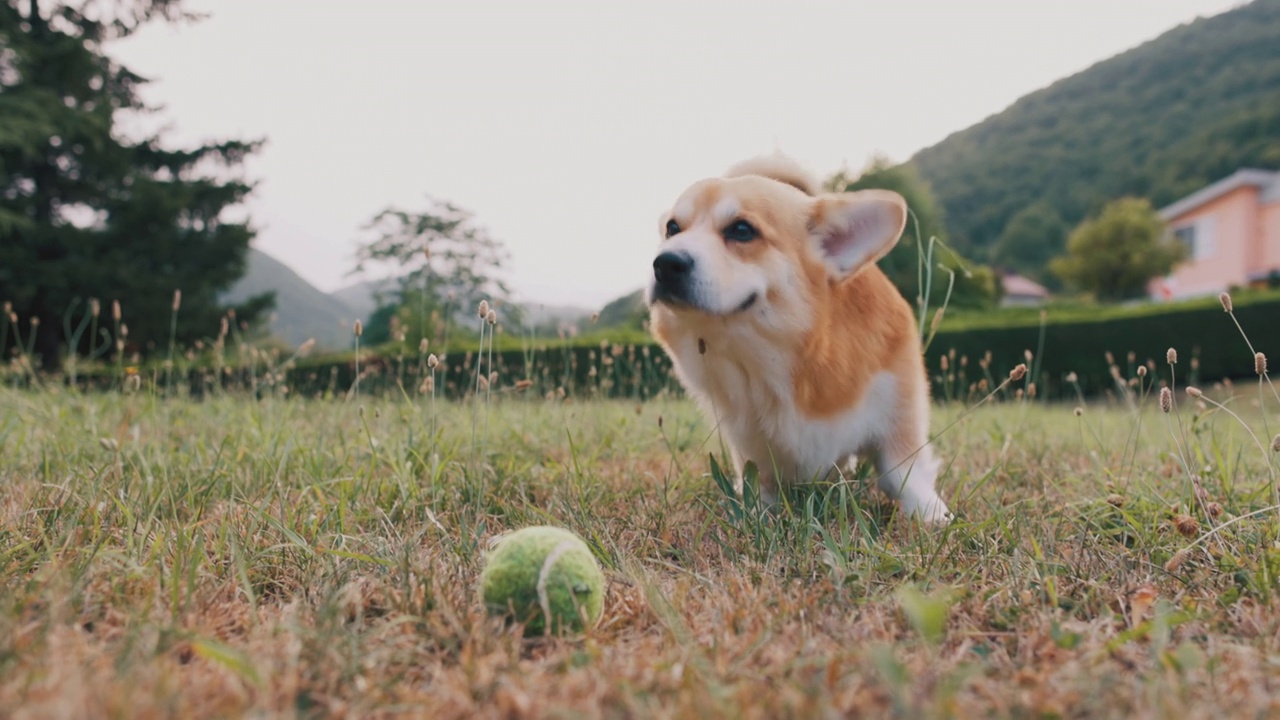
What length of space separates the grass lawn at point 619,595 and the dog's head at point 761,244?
55 centimetres

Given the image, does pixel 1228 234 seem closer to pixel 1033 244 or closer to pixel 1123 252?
pixel 1123 252

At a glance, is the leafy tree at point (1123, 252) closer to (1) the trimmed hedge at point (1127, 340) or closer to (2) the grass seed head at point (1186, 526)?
(1) the trimmed hedge at point (1127, 340)

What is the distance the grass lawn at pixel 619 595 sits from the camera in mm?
969

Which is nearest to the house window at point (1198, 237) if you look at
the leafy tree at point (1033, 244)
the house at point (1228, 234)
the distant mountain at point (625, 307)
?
the house at point (1228, 234)

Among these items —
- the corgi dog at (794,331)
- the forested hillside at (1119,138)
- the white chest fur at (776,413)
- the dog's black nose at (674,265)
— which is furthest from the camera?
the forested hillside at (1119,138)

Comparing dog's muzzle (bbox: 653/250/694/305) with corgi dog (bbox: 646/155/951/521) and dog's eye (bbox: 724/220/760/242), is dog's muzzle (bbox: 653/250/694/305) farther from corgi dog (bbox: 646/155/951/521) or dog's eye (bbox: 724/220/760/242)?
dog's eye (bbox: 724/220/760/242)

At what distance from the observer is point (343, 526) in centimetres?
171

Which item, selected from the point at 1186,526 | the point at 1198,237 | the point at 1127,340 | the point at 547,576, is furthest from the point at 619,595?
the point at 1198,237

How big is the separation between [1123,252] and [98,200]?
34888 mm

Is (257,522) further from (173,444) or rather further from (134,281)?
(134,281)

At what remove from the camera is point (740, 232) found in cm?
189

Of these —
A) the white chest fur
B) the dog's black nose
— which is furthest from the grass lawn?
the dog's black nose

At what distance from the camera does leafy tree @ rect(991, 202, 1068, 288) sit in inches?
1718

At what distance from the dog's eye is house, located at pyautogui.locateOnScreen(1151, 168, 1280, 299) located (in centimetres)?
3311
